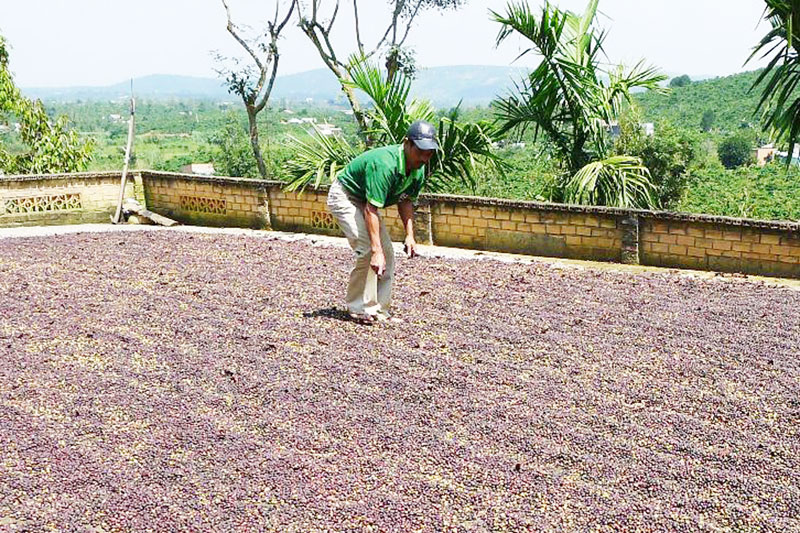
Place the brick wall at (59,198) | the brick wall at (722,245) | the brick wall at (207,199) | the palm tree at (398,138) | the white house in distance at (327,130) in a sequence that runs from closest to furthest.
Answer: the brick wall at (722,245) < the palm tree at (398,138) < the white house in distance at (327,130) < the brick wall at (207,199) < the brick wall at (59,198)

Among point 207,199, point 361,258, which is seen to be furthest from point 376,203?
point 207,199

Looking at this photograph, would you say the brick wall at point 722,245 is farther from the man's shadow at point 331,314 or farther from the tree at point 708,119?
the tree at point 708,119

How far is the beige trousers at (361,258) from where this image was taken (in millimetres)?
6215

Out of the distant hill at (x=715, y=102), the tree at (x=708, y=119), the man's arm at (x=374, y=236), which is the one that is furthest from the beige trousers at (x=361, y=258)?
the tree at (x=708, y=119)

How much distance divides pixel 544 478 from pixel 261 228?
7944mm

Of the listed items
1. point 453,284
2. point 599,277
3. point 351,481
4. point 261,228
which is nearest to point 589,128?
→ point 599,277

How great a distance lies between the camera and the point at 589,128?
980 cm

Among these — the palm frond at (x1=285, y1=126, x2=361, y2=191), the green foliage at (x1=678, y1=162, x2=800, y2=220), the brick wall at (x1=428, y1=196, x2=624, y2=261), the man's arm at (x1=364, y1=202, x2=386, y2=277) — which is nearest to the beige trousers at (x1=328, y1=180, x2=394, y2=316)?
the man's arm at (x1=364, y1=202, x2=386, y2=277)

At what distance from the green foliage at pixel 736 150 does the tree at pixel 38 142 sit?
47089 mm

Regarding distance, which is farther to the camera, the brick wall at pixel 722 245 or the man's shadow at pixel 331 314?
the brick wall at pixel 722 245

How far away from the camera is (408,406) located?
4.84 meters

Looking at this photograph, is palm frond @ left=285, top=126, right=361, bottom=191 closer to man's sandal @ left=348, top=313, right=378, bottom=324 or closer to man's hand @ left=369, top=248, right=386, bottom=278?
man's sandal @ left=348, top=313, right=378, bottom=324

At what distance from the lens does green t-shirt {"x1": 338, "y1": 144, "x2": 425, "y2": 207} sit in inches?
232

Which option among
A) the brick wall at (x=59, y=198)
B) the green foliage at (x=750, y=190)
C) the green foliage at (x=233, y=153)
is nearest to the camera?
the brick wall at (x=59, y=198)
